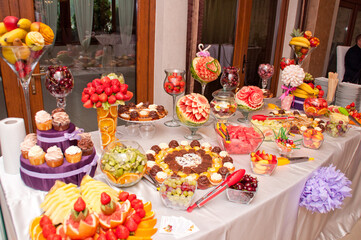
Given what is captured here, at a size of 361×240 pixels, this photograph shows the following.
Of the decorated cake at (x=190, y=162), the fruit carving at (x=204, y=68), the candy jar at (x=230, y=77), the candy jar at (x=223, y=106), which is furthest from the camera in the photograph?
the candy jar at (x=230, y=77)

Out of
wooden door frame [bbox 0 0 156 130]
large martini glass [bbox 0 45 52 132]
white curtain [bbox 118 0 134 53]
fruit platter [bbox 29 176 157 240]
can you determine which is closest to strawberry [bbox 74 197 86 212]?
fruit platter [bbox 29 176 157 240]

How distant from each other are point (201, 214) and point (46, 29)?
104 cm

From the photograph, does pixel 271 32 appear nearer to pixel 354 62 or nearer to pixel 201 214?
pixel 354 62

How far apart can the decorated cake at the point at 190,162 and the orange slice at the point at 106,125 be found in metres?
0.24

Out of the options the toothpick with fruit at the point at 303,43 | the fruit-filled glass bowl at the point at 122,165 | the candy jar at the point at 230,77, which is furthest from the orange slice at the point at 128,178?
the toothpick with fruit at the point at 303,43

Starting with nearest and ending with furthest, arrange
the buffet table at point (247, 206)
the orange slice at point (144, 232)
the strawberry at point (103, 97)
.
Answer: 1. the orange slice at point (144, 232)
2. the buffet table at point (247, 206)
3. the strawberry at point (103, 97)

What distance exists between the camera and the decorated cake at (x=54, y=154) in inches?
45.1

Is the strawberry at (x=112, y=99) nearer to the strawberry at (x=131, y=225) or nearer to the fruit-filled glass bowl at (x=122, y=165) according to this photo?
the fruit-filled glass bowl at (x=122, y=165)

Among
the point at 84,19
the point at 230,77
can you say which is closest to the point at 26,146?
the point at 230,77

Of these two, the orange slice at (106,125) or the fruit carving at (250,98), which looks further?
the fruit carving at (250,98)

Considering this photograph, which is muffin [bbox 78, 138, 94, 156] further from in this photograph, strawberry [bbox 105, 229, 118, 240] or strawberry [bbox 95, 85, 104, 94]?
strawberry [bbox 105, 229, 118, 240]

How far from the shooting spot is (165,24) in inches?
120

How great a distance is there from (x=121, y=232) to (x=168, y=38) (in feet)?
8.43

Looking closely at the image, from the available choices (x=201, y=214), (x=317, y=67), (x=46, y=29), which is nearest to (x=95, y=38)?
(x=46, y=29)
